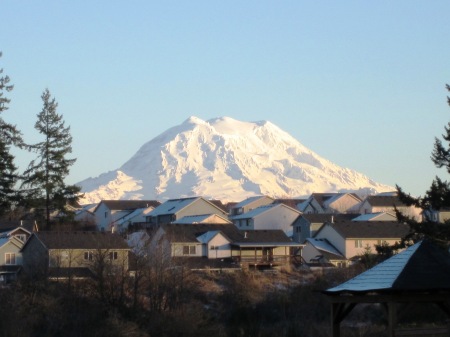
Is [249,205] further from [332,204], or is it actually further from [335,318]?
[335,318]

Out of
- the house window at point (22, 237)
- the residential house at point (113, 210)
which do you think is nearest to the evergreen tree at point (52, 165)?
the house window at point (22, 237)

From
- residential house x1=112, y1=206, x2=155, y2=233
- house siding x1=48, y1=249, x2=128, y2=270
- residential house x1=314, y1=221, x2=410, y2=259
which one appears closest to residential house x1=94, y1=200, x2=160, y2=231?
residential house x1=112, y1=206, x2=155, y2=233

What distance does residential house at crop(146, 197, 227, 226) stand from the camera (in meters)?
80.6

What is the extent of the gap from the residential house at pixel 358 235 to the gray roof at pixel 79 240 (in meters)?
18.3

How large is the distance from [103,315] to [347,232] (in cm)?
2806

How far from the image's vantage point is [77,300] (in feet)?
144

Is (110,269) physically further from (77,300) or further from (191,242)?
(191,242)

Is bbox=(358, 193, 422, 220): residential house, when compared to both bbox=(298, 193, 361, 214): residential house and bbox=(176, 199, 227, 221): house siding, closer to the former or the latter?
bbox=(298, 193, 361, 214): residential house

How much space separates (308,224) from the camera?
74.5m

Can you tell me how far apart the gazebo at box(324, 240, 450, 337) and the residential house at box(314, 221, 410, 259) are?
46.1m

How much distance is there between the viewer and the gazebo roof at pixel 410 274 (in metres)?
17.7

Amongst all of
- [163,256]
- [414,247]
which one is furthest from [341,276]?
[414,247]

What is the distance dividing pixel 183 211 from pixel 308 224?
12441 mm

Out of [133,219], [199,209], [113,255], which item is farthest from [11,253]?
[133,219]
